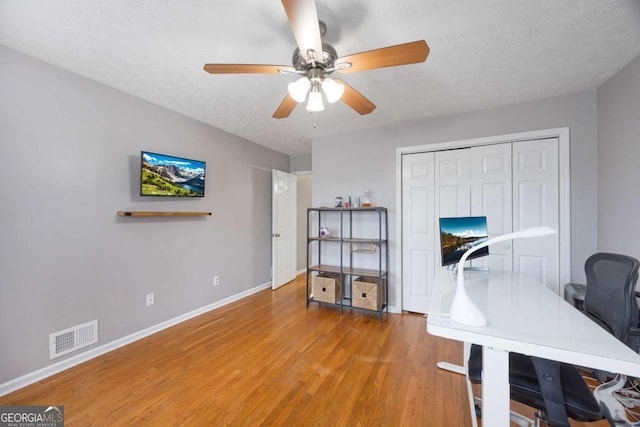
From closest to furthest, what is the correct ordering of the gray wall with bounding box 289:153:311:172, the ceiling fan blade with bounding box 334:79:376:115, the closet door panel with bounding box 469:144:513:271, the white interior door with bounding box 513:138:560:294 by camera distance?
1. the ceiling fan blade with bounding box 334:79:376:115
2. the white interior door with bounding box 513:138:560:294
3. the closet door panel with bounding box 469:144:513:271
4. the gray wall with bounding box 289:153:311:172

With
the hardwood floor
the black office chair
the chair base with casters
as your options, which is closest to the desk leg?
the chair base with casters

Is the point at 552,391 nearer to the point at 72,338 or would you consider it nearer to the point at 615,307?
the point at 615,307

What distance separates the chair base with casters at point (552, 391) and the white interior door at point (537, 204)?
1808 mm

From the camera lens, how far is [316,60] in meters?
1.45

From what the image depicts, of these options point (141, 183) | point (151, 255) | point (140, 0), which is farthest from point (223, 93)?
point (151, 255)

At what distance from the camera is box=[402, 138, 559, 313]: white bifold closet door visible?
2643 millimetres

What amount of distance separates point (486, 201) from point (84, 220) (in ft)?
13.2

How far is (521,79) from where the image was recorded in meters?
2.23

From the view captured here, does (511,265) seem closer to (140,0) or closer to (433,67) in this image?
(433,67)

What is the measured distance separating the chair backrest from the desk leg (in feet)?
2.49

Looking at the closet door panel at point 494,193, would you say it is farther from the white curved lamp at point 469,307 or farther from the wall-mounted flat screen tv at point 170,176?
the wall-mounted flat screen tv at point 170,176

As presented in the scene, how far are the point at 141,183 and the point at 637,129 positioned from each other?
4.25 metres

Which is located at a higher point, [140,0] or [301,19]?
[140,0]
